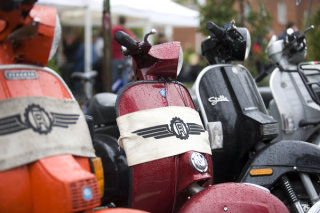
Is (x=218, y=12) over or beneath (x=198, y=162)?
beneath

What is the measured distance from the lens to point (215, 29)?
3719 millimetres

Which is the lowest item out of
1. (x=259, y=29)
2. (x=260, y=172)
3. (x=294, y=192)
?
(x=259, y=29)

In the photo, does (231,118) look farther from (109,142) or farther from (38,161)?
(38,161)

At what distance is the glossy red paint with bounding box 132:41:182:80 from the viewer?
3.06 metres

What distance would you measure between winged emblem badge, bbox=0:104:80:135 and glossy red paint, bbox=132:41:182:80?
93cm

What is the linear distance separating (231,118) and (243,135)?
0.14m

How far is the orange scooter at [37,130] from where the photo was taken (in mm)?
2033

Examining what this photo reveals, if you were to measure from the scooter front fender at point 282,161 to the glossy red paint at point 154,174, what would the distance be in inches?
16.1

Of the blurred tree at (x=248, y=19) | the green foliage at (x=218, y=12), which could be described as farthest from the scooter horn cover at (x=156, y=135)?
the green foliage at (x=218, y=12)

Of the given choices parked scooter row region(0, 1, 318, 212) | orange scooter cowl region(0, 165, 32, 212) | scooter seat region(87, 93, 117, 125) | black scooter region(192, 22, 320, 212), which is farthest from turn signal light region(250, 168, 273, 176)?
orange scooter cowl region(0, 165, 32, 212)

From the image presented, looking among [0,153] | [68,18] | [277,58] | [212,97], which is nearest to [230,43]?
[212,97]

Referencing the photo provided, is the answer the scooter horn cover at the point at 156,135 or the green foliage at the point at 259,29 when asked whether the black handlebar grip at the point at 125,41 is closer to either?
the scooter horn cover at the point at 156,135

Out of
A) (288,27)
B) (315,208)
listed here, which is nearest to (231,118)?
(315,208)

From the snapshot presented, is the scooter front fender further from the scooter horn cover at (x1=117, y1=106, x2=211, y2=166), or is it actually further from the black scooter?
the scooter horn cover at (x1=117, y1=106, x2=211, y2=166)
